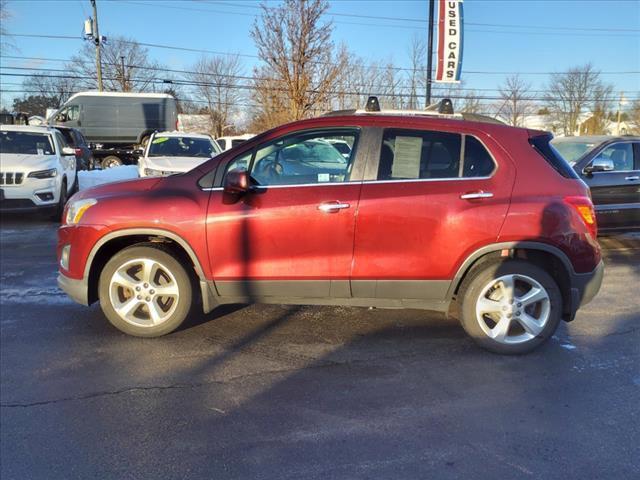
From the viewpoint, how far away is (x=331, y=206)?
3.75 meters

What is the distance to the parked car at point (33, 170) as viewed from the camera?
8.93m

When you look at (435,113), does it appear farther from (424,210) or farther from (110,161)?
(110,161)

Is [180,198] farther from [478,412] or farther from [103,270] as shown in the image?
[478,412]

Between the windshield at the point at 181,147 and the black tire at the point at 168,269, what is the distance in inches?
312

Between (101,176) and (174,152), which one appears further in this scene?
(101,176)

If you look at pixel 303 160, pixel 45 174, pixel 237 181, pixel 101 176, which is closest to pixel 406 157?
pixel 303 160

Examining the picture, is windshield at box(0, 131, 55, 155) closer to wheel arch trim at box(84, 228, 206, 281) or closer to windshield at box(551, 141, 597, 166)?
wheel arch trim at box(84, 228, 206, 281)

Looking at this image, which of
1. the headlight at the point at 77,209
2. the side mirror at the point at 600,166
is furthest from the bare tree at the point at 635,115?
the headlight at the point at 77,209

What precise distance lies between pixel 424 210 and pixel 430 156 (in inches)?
17.5

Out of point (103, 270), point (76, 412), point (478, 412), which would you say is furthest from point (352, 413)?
point (103, 270)

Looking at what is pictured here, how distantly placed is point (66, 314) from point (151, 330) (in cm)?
120

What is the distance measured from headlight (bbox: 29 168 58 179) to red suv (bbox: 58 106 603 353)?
601 cm

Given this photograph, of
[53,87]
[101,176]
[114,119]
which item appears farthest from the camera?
[53,87]

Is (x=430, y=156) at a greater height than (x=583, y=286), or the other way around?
(x=430, y=156)
